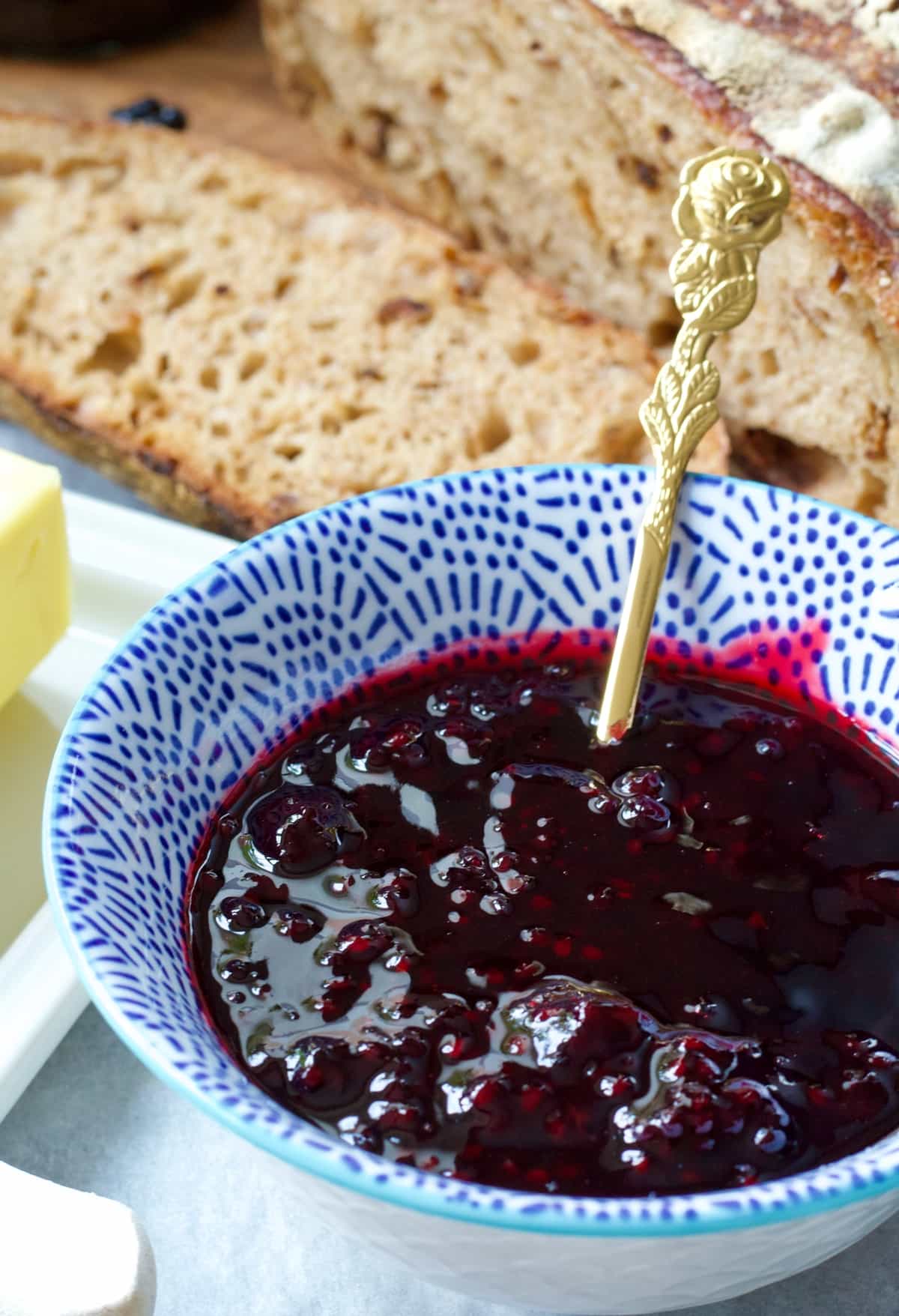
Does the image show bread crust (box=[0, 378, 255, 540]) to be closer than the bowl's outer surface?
No

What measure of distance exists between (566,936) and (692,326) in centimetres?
73

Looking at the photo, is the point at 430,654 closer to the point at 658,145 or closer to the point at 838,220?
the point at 838,220

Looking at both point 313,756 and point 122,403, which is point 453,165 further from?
point 313,756

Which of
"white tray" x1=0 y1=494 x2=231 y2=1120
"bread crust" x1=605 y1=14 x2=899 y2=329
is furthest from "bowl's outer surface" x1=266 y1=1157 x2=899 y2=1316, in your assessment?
"bread crust" x1=605 y1=14 x2=899 y2=329

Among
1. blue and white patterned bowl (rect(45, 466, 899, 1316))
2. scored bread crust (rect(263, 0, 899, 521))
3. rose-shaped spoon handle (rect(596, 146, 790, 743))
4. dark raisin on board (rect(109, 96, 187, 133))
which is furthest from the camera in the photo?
dark raisin on board (rect(109, 96, 187, 133))

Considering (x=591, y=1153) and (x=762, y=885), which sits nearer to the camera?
(x=591, y=1153)

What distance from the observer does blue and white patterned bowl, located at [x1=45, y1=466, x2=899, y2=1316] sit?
1.14m

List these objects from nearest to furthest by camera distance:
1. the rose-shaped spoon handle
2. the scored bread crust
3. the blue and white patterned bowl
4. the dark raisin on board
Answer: the blue and white patterned bowl
the rose-shaped spoon handle
the scored bread crust
the dark raisin on board

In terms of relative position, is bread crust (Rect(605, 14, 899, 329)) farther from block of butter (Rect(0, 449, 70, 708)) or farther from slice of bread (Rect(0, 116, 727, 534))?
block of butter (Rect(0, 449, 70, 708))

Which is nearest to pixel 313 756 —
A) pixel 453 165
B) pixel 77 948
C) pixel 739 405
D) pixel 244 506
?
pixel 77 948

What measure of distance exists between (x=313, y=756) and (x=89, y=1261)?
56 cm

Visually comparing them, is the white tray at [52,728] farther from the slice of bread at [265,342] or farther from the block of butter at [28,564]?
the slice of bread at [265,342]

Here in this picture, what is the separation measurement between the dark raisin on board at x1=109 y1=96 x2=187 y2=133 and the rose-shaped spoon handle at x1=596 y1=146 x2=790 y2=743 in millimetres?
1823

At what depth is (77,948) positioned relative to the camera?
4.24ft
